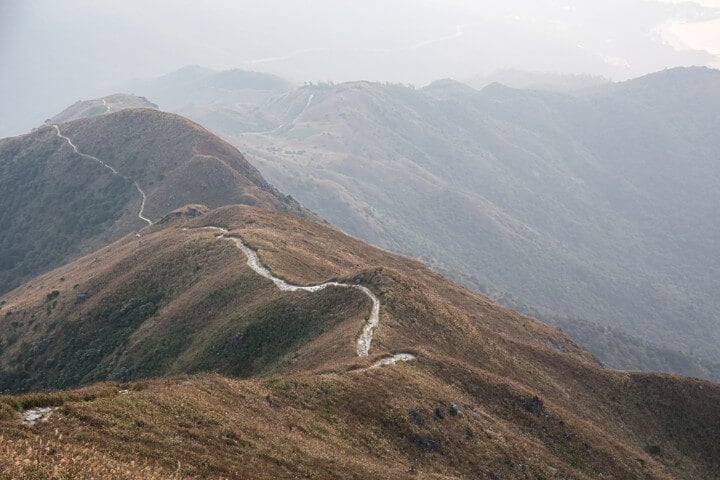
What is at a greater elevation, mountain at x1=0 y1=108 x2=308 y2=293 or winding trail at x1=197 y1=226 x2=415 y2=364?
winding trail at x1=197 y1=226 x2=415 y2=364

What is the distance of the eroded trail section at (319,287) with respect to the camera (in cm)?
6104

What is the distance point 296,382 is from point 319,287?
29626mm

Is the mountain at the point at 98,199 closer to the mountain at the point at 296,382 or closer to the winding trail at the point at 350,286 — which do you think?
the mountain at the point at 296,382

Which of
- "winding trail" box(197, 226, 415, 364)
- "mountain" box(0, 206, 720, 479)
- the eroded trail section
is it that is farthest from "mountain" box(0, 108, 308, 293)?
the eroded trail section

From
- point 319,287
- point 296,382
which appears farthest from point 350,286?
point 296,382

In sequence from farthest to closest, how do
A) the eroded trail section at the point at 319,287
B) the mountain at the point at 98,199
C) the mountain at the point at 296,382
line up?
the mountain at the point at 98,199 → the eroded trail section at the point at 319,287 → the mountain at the point at 296,382

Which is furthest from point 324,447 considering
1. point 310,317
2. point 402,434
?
point 310,317

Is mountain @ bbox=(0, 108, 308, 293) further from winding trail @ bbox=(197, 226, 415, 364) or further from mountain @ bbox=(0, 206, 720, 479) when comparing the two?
winding trail @ bbox=(197, 226, 415, 364)

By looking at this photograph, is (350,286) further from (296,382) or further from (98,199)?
(98,199)

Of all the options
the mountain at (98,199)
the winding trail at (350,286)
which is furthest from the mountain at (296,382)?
the mountain at (98,199)

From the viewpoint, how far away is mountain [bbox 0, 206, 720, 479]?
103 feet

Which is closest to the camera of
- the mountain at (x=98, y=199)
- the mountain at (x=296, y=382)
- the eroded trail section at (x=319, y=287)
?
the mountain at (x=296, y=382)

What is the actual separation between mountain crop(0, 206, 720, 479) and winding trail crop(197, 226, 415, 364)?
1.31 ft

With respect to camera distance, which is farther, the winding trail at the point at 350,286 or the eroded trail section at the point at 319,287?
the eroded trail section at the point at 319,287
